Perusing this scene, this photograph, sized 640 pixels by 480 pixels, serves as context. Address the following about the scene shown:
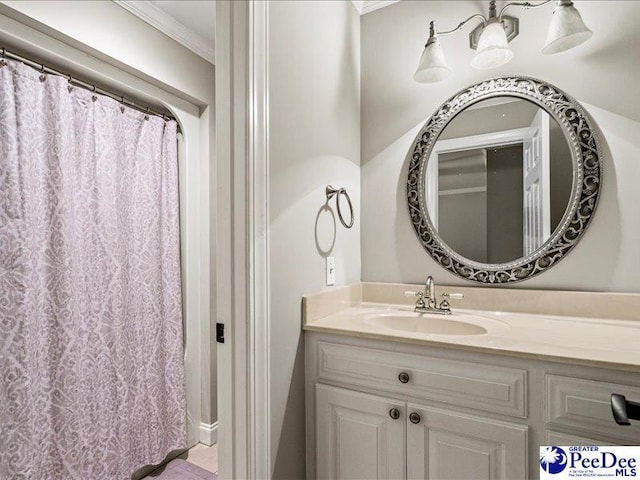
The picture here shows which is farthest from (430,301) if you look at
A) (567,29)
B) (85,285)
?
(85,285)

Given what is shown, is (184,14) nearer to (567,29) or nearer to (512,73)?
(512,73)

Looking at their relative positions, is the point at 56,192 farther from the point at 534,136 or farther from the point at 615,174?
the point at 615,174

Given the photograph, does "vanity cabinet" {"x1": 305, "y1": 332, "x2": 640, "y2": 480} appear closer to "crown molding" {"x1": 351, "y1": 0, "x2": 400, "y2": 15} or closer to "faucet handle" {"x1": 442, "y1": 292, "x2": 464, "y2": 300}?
"faucet handle" {"x1": 442, "y1": 292, "x2": 464, "y2": 300}

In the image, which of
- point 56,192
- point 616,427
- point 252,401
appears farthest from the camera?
point 56,192

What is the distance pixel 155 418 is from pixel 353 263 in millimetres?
1350

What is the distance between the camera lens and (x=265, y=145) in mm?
1170

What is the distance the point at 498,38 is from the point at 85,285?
6.92ft

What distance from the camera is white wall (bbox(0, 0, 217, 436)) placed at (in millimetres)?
1421

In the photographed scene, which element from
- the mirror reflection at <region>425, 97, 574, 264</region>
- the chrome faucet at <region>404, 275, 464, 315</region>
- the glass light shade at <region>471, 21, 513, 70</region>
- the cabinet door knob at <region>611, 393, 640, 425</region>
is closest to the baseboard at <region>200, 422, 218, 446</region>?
the chrome faucet at <region>404, 275, 464, 315</region>

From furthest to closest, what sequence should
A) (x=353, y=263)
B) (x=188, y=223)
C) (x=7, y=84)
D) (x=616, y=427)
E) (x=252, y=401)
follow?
1. (x=188, y=223)
2. (x=353, y=263)
3. (x=7, y=84)
4. (x=252, y=401)
5. (x=616, y=427)

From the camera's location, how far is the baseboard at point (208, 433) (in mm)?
2225

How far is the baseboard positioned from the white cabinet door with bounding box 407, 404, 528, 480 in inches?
59.0

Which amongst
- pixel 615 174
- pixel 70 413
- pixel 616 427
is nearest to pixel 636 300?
pixel 615 174

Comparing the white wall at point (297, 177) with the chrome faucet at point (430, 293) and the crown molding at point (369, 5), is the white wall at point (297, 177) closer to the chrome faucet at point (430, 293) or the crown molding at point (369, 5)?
the crown molding at point (369, 5)
